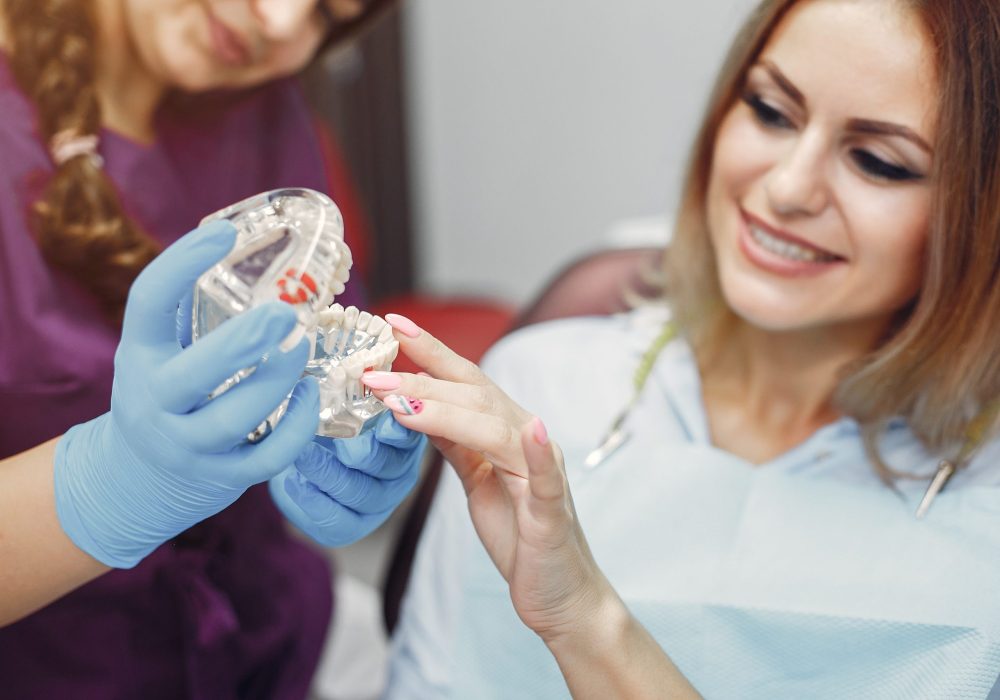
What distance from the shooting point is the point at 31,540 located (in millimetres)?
835

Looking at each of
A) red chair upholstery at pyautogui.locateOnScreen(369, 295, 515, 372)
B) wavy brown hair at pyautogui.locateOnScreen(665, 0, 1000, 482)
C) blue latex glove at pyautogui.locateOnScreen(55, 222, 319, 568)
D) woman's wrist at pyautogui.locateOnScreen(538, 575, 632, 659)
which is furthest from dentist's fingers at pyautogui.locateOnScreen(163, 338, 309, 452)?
red chair upholstery at pyautogui.locateOnScreen(369, 295, 515, 372)

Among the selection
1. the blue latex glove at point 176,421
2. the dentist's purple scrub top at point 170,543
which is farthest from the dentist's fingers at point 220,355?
the dentist's purple scrub top at point 170,543

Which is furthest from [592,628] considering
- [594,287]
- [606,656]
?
[594,287]

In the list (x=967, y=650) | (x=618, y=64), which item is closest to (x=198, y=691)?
(x=967, y=650)

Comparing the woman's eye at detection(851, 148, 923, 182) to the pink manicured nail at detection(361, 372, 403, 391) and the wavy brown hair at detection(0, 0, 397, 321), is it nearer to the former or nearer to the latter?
the pink manicured nail at detection(361, 372, 403, 391)

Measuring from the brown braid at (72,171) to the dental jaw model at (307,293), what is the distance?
30 centimetres

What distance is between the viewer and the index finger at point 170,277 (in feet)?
2.47

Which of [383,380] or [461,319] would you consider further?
[461,319]

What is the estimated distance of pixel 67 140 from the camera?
107 cm

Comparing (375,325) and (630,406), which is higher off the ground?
(375,325)

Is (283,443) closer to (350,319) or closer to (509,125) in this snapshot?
(350,319)

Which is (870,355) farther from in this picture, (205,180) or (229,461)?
(205,180)

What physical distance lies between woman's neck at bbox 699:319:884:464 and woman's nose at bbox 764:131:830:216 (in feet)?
0.82

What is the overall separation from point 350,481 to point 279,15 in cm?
56
